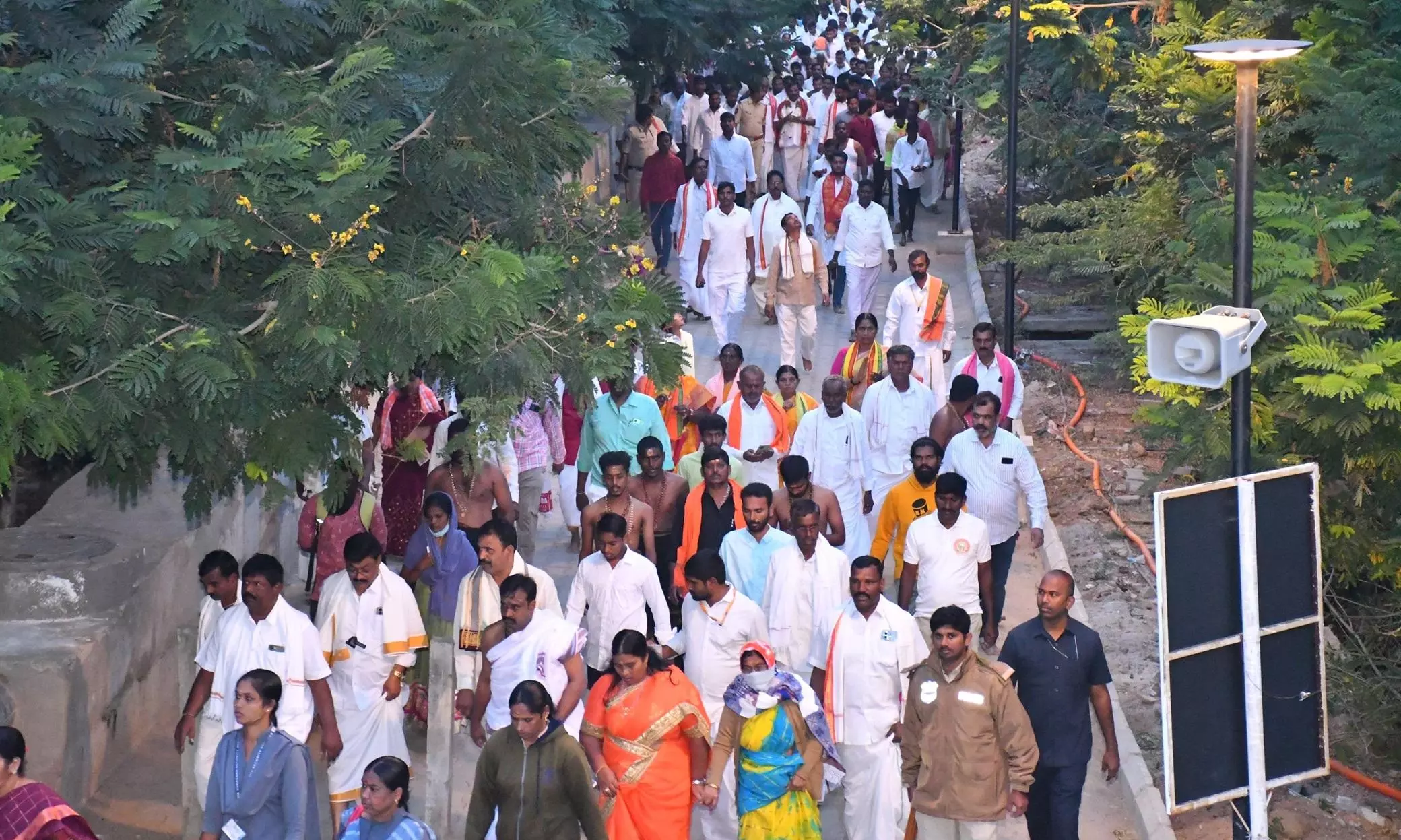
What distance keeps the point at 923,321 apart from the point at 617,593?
5.84m

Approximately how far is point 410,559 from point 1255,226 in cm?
514

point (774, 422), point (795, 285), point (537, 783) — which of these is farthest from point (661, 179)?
point (537, 783)

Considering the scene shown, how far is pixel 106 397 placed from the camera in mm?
7500

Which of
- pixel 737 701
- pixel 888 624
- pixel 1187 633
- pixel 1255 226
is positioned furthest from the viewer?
pixel 1255 226

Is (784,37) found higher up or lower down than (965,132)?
higher up

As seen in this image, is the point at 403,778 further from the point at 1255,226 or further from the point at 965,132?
the point at 965,132

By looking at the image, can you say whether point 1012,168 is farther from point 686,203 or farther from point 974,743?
point 974,743

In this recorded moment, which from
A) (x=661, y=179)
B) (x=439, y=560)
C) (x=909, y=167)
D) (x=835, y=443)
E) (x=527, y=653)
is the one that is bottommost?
(x=527, y=653)

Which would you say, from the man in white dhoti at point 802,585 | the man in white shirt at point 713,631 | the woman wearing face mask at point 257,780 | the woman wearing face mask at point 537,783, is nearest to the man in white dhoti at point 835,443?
the man in white dhoti at point 802,585

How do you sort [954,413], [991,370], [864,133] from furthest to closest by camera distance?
[864,133] < [991,370] < [954,413]

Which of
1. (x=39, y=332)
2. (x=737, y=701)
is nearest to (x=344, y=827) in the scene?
(x=737, y=701)

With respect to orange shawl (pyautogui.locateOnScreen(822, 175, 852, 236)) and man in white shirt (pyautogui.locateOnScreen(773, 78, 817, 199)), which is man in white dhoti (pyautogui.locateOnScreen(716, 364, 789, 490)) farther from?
man in white shirt (pyautogui.locateOnScreen(773, 78, 817, 199))

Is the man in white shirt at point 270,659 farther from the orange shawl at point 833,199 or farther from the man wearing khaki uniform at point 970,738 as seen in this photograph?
the orange shawl at point 833,199

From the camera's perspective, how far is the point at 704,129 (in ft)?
81.2
